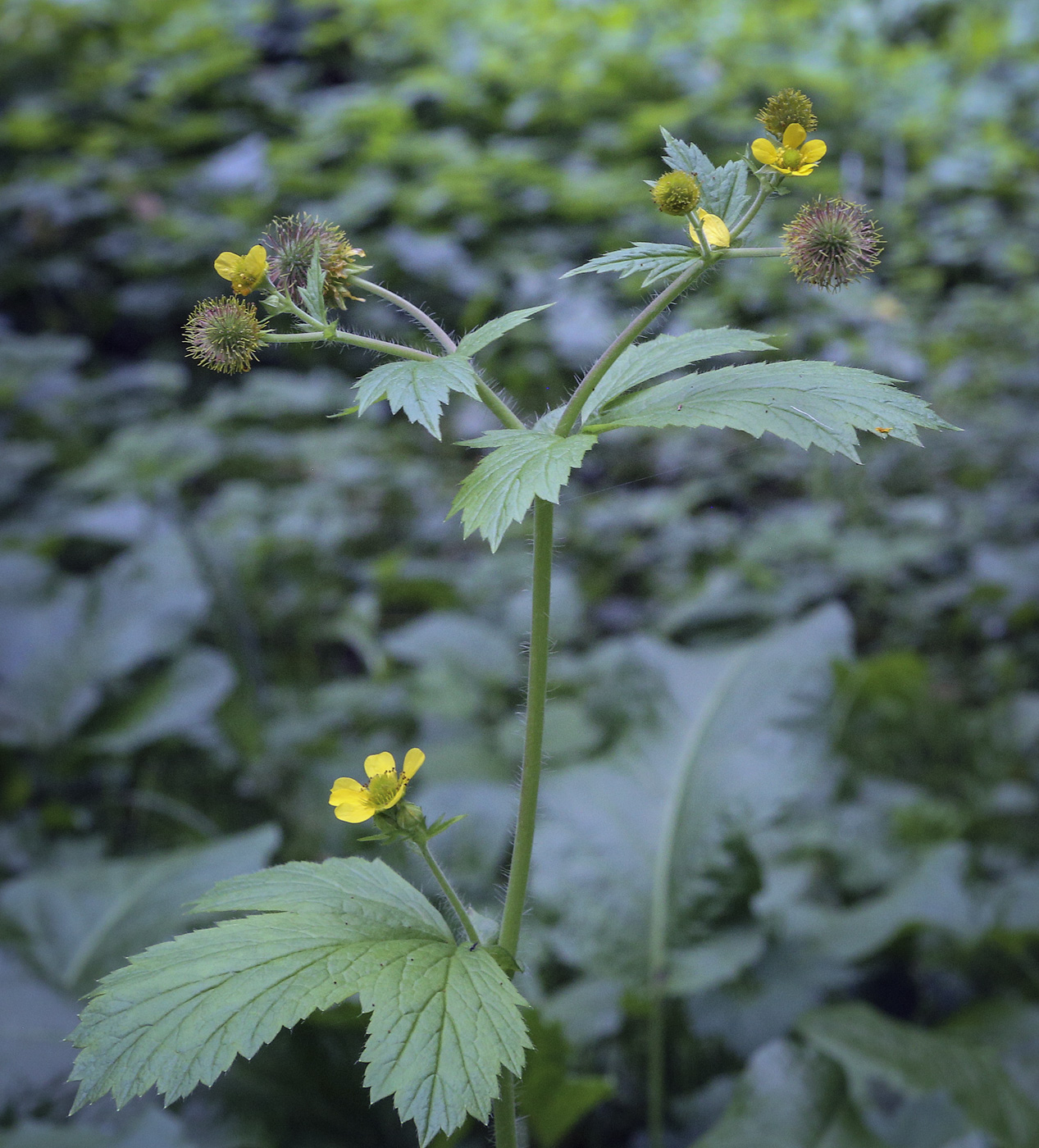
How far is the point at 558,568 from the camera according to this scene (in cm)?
273

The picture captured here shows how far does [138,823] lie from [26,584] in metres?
0.81

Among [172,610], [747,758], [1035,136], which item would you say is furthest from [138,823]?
[1035,136]

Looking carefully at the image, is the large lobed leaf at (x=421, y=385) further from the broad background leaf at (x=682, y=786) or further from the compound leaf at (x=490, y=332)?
the broad background leaf at (x=682, y=786)

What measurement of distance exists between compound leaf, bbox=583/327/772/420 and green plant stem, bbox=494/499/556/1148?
118 millimetres

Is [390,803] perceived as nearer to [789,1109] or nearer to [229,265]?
[229,265]

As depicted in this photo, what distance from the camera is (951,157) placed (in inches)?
174

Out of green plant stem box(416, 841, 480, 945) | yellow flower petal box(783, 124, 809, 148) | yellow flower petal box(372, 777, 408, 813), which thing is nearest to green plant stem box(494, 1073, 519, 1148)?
green plant stem box(416, 841, 480, 945)

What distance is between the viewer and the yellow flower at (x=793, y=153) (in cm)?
70

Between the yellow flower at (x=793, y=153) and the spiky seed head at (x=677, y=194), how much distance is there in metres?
0.05

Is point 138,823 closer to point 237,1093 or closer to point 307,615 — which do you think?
point 307,615

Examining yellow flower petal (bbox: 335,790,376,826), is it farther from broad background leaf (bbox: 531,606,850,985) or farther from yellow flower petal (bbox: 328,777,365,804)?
broad background leaf (bbox: 531,606,850,985)

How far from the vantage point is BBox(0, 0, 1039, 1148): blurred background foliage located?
1.63 m

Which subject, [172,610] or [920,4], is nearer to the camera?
[172,610]

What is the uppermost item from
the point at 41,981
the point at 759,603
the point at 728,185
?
the point at 728,185
